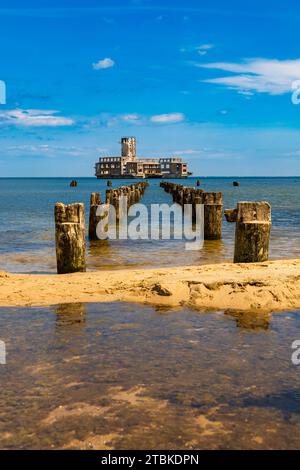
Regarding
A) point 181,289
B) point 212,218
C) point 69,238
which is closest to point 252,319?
point 181,289

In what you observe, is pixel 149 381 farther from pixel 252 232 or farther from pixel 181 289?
pixel 252 232

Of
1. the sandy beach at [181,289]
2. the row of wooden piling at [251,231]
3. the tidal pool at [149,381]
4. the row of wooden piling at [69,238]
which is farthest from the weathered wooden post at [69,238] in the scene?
the row of wooden piling at [251,231]

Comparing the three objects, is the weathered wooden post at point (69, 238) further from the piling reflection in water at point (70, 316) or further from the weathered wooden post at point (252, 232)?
the weathered wooden post at point (252, 232)

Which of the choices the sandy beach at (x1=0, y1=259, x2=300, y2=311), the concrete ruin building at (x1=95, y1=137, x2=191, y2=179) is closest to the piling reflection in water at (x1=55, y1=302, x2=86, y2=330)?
the sandy beach at (x1=0, y1=259, x2=300, y2=311)

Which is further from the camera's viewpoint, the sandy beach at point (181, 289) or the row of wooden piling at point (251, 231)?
the row of wooden piling at point (251, 231)

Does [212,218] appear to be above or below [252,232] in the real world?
above

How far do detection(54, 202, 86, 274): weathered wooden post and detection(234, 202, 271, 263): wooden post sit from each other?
3169 millimetres

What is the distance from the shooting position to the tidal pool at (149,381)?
3541 millimetres

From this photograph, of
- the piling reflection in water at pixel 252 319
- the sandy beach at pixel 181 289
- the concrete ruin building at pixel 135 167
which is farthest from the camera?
the concrete ruin building at pixel 135 167

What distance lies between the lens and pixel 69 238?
928cm

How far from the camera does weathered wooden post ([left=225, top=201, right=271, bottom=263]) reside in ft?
30.2

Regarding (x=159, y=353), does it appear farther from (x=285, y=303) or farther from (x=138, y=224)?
(x=138, y=224)

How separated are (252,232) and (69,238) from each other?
3.61m

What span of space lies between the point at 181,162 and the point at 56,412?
18892 centimetres
